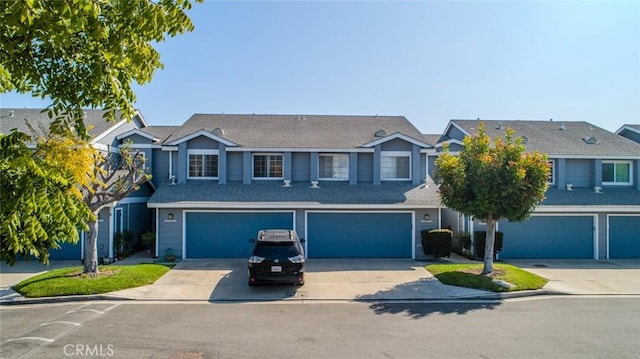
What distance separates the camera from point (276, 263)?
39.8 feet

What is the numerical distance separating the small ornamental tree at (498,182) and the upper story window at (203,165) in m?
11.8

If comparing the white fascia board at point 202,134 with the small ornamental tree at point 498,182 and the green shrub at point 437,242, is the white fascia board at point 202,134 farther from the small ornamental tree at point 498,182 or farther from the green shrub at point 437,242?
the small ornamental tree at point 498,182

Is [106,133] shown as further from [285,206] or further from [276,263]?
[276,263]

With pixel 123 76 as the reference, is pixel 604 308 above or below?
below

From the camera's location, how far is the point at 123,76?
4488mm

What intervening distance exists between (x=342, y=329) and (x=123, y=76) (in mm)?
7156

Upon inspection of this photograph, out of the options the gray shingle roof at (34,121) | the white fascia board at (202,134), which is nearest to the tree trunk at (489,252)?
Answer: the white fascia board at (202,134)

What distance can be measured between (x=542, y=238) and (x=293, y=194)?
12086 mm

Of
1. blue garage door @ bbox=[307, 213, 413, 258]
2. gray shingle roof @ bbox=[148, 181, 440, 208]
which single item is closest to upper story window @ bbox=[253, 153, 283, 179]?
gray shingle roof @ bbox=[148, 181, 440, 208]

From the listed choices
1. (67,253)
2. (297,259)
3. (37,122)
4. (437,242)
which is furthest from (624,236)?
(37,122)

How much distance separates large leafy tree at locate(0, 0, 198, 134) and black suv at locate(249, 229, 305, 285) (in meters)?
7.89

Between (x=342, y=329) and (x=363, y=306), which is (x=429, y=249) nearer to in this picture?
(x=363, y=306)


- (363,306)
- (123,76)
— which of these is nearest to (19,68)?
(123,76)

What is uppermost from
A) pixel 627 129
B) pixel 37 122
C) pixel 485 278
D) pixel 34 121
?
pixel 627 129
